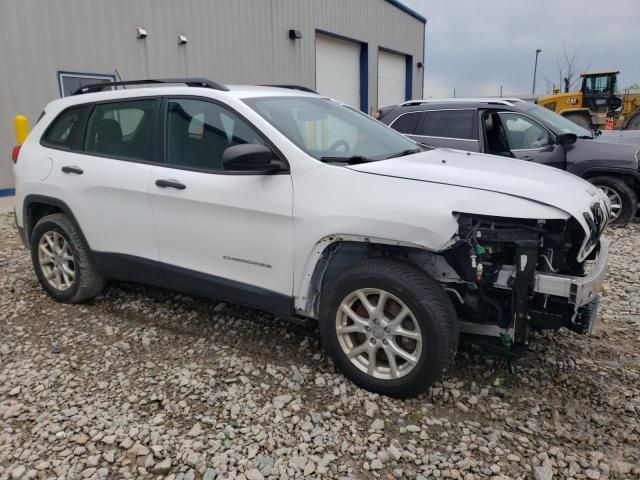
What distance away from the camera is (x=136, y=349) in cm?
369

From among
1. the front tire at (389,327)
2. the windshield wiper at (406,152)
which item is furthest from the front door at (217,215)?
the windshield wiper at (406,152)

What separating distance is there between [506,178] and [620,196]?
200 inches

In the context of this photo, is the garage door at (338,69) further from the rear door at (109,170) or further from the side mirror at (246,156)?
the side mirror at (246,156)

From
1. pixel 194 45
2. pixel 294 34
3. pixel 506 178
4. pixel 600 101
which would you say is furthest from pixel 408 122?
pixel 600 101

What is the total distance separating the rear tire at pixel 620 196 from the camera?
697cm

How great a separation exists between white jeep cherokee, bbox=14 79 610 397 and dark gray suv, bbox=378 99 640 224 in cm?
322

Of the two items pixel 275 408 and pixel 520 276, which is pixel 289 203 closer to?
pixel 275 408

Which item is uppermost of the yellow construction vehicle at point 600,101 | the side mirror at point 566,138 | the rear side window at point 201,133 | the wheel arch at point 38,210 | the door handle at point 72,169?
the yellow construction vehicle at point 600,101

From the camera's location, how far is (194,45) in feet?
38.9

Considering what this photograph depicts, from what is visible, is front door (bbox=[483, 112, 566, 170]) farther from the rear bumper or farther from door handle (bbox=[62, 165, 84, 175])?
door handle (bbox=[62, 165, 84, 175])

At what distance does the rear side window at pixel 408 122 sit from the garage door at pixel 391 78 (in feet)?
43.9

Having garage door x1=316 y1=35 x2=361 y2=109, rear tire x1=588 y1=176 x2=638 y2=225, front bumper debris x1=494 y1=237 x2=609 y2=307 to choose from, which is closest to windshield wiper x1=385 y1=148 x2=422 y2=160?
front bumper debris x1=494 y1=237 x2=609 y2=307

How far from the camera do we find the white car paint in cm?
274

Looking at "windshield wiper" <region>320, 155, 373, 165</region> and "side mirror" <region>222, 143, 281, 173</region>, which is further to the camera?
"windshield wiper" <region>320, 155, 373, 165</region>
